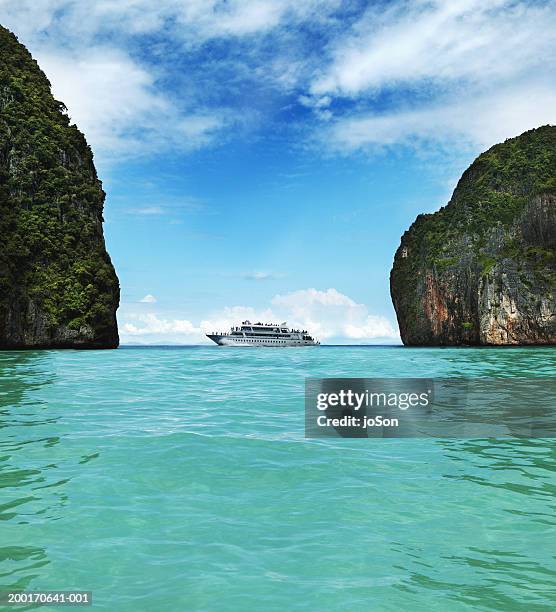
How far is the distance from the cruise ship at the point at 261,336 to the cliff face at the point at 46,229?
97.7 feet

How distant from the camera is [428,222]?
11356 cm

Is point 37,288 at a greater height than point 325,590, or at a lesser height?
greater

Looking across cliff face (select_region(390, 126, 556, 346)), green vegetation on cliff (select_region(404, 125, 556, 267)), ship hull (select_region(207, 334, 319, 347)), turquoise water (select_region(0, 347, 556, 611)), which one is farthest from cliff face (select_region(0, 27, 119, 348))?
green vegetation on cliff (select_region(404, 125, 556, 267))

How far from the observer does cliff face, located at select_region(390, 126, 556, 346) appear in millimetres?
83175

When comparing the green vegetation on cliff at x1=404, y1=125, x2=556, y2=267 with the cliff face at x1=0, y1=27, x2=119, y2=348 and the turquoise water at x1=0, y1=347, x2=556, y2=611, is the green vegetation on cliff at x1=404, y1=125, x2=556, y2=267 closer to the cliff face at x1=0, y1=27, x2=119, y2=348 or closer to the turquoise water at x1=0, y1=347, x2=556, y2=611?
the cliff face at x1=0, y1=27, x2=119, y2=348

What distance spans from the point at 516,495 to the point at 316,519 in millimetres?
2480

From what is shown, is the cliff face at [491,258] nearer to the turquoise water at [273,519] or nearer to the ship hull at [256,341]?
the ship hull at [256,341]

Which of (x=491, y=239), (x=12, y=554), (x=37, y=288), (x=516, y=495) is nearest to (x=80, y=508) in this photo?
(x=12, y=554)

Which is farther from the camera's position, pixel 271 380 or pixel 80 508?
pixel 271 380

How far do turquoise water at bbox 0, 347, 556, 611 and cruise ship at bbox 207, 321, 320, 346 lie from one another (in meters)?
89.2

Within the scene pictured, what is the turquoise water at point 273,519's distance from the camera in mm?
A: 4223

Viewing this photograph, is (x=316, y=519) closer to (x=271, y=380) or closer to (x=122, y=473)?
(x=122, y=473)

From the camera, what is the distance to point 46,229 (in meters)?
69.1

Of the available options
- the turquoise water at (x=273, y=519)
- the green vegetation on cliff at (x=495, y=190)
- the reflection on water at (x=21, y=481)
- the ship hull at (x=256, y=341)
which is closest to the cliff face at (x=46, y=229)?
the ship hull at (x=256, y=341)
